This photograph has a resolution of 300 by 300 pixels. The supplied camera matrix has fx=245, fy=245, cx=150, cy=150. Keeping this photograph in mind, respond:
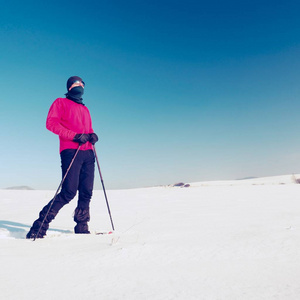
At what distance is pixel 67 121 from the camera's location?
338 cm

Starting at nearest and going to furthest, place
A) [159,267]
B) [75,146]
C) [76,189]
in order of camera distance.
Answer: [159,267] < [76,189] < [75,146]

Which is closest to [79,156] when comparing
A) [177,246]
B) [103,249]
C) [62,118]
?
[62,118]

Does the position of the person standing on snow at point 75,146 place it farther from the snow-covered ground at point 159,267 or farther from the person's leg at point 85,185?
the snow-covered ground at point 159,267

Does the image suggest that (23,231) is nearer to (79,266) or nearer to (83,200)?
(83,200)

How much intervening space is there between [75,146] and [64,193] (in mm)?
641

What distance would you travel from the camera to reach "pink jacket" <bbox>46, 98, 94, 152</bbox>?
321cm

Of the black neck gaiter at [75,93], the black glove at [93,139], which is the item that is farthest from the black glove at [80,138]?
the black neck gaiter at [75,93]

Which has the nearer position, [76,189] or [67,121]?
[76,189]

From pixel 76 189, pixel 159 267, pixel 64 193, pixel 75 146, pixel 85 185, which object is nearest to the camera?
pixel 159 267

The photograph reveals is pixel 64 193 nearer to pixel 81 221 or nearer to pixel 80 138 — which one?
pixel 81 221

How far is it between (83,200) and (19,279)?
2071 millimetres

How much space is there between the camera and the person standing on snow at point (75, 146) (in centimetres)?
313

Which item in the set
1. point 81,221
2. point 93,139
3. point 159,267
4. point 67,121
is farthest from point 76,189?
point 159,267

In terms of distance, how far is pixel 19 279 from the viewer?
1.35 m
